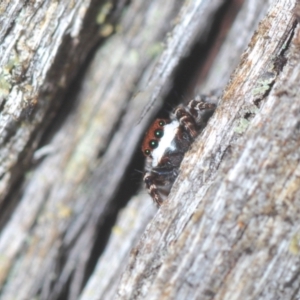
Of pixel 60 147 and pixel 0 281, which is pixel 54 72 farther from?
pixel 0 281

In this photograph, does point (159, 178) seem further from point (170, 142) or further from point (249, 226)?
point (249, 226)

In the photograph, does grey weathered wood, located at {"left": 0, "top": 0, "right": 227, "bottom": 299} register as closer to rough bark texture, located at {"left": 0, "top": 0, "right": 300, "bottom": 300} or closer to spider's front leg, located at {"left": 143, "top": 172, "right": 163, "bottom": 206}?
rough bark texture, located at {"left": 0, "top": 0, "right": 300, "bottom": 300}

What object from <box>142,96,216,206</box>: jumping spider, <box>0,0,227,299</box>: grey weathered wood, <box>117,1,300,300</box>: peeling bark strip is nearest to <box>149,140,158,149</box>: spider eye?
<box>142,96,216,206</box>: jumping spider

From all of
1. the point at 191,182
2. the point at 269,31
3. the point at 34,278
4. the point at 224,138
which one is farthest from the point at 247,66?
the point at 34,278

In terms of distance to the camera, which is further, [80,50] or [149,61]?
[149,61]

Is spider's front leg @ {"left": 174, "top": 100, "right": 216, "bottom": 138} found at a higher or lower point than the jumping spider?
higher

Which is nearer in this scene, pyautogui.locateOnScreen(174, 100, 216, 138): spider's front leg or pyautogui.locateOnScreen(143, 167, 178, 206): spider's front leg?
pyautogui.locateOnScreen(174, 100, 216, 138): spider's front leg

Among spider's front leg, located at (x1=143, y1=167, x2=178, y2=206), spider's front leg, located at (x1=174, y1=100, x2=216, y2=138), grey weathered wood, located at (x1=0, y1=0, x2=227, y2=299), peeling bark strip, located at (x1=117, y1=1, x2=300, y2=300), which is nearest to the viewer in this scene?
peeling bark strip, located at (x1=117, y1=1, x2=300, y2=300)
